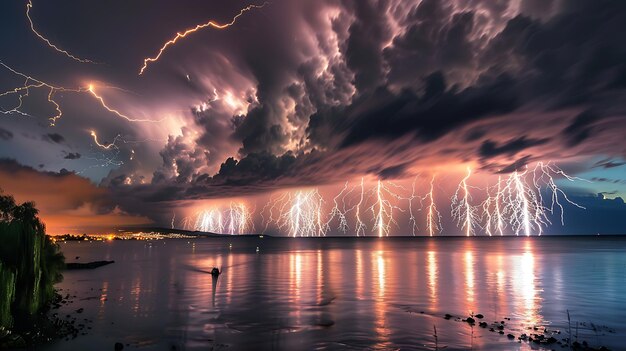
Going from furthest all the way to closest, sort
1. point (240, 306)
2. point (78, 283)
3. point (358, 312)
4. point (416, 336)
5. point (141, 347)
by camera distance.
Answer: point (78, 283) → point (240, 306) → point (358, 312) → point (416, 336) → point (141, 347)

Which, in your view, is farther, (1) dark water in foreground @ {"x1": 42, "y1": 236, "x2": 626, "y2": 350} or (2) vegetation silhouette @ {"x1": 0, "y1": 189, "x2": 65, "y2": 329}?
(2) vegetation silhouette @ {"x1": 0, "y1": 189, "x2": 65, "y2": 329}

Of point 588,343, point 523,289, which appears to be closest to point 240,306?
point 588,343

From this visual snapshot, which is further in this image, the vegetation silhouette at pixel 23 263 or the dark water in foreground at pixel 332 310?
the vegetation silhouette at pixel 23 263

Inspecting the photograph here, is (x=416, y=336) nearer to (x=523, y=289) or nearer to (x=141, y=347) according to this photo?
(x=141, y=347)

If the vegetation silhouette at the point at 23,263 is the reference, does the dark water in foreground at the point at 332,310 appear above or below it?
below

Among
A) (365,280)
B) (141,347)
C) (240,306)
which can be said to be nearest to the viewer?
(141,347)

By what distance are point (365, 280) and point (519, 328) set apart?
3700 cm

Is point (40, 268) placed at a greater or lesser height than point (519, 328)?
greater

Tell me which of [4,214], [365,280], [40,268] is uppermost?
[4,214]

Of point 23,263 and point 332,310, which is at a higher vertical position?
point 23,263

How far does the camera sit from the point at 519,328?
31.9 m

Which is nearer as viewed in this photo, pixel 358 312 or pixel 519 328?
pixel 519 328

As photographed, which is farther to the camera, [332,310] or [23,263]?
[332,310]

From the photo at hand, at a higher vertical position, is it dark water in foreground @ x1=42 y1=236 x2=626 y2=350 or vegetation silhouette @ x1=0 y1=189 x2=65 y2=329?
vegetation silhouette @ x1=0 y1=189 x2=65 y2=329
